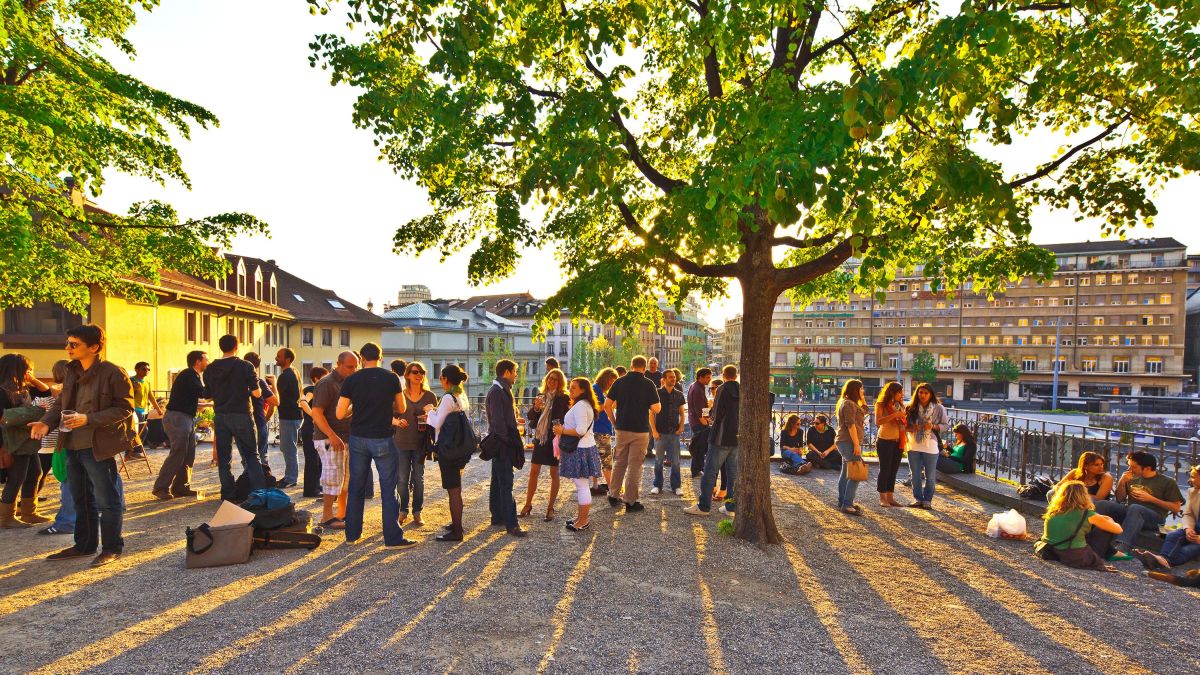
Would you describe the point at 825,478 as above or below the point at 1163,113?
below

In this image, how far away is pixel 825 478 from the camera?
41.8 feet

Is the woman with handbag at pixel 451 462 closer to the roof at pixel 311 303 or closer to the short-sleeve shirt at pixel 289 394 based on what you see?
the short-sleeve shirt at pixel 289 394

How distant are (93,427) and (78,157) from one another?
21.9 ft

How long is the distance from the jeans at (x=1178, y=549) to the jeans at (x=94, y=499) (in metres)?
11.0

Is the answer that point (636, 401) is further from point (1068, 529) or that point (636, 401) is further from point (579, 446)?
point (1068, 529)

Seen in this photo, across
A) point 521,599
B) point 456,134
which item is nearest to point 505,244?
point 456,134

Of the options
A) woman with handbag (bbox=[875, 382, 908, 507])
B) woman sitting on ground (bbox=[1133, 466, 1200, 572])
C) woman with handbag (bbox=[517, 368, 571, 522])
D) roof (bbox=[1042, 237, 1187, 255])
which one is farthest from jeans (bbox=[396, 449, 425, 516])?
roof (bbox=[1042, 237, 1187, 255])

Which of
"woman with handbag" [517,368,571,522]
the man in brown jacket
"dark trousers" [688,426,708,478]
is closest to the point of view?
the man in brown jacket

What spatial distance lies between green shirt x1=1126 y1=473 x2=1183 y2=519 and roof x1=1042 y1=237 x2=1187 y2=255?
7973 cm

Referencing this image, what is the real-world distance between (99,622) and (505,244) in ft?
20.0

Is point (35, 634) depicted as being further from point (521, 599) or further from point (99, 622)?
point (521, 599)

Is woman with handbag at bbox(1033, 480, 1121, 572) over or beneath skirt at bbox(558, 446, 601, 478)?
beneath

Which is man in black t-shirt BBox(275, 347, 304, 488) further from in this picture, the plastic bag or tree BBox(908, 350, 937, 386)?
tree BBox(908, 350, 937, 386)

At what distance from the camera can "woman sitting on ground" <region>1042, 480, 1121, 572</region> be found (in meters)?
7.11
